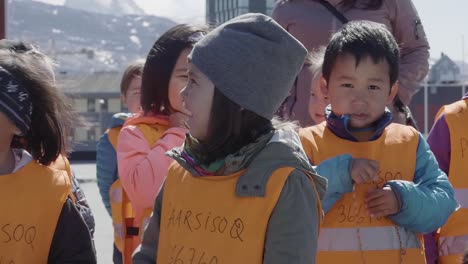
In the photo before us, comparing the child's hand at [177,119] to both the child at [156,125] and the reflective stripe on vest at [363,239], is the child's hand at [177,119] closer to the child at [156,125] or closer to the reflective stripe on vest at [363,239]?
the child at [156,125]

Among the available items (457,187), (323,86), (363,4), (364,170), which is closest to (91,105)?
(363,4)

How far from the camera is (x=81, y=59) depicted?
15950 centimetres

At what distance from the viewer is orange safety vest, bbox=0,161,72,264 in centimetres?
251

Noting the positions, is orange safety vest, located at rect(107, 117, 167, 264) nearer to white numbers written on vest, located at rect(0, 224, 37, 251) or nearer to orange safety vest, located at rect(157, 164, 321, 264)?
white numbers written on vest, located at rect(0, 224, 37, 251)

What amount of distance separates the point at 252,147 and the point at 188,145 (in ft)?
0.66

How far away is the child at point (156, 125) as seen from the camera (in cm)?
317

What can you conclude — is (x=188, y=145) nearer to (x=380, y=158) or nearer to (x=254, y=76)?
(x=254, y=76)

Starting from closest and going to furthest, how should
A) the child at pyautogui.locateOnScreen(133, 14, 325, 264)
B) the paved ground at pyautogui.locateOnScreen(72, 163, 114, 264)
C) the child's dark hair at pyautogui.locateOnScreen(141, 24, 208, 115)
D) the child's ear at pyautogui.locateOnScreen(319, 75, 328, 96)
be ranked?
1. the child at pyautogui.locateOnScreen(133, 14, 325, 264)
2. the child's ear at pyautogui.locateOnScreen(319, 75, 328, 96)
3. the child's dark hair at pyautogui.locateOnScreen(141, 24, 208, 115)
4. the paved ground at pyautogui.locateOnScreen(72, 163, 114, 264)

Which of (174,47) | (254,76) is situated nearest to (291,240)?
(254,76)

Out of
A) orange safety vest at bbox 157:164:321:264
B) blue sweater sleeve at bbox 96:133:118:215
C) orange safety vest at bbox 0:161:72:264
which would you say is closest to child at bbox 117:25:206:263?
orange safety vest at bbox 0:161:72:264

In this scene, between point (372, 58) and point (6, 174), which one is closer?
point (6, 174)

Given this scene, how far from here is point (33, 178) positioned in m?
2.58

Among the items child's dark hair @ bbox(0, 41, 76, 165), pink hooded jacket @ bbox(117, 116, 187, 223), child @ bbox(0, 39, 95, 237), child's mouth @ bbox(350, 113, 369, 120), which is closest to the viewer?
child's dark hair @ bbox(0, 41, 76, 165)

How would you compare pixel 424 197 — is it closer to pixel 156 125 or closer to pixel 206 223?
pixel 206 223
